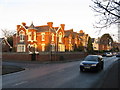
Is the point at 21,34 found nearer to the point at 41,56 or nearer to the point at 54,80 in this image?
the point at 41,56

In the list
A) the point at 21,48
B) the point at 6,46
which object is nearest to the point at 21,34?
the point at 21,48

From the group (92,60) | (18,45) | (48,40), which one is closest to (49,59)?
(48,40)

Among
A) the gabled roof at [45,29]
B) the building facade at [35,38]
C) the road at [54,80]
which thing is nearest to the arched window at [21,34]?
the building facade at [35,38]

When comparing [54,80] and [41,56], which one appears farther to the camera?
[41,56]

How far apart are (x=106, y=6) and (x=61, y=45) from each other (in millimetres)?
43416

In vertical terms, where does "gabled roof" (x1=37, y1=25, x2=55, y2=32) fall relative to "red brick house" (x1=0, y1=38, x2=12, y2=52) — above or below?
above

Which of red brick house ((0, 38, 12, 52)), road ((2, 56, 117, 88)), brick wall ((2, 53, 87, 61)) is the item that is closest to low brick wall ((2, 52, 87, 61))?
brick wall ((2, 53, 87, 61))

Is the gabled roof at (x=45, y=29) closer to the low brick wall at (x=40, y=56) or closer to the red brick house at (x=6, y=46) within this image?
the low brick wall at (x=40, y=56)

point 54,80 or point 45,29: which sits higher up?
point 45,29

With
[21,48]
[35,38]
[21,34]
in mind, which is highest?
[21,34]

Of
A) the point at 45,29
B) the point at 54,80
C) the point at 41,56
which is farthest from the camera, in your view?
the point at 45,29

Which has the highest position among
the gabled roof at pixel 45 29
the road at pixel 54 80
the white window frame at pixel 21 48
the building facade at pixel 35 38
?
the gabled roof at pixel 45 29

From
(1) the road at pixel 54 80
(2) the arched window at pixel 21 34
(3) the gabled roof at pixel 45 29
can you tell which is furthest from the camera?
(2) the arched window at pixel 21 34

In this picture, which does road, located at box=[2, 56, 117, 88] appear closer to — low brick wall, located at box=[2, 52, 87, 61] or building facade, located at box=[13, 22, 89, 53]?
low brick wall, located at box=[2, 52, 87, 61]
